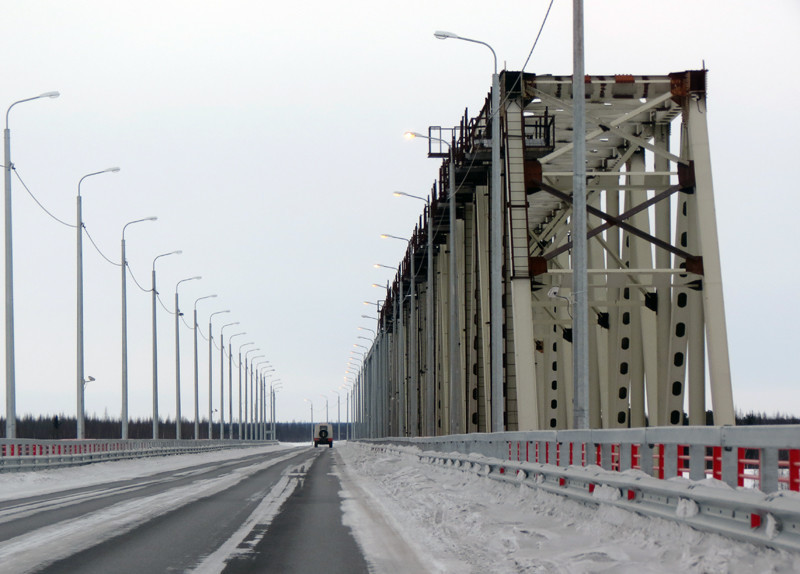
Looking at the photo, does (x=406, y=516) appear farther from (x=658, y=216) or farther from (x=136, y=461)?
(x=136, y=461)

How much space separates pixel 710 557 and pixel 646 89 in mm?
28710

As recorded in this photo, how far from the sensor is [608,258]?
4659cm

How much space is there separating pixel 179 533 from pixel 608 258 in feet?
114

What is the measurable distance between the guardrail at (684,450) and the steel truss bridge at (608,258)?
7323mm

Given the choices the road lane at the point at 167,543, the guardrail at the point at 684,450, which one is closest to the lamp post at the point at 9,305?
the road lane at the point at 167,543

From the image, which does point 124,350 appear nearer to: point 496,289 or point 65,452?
point 65,452

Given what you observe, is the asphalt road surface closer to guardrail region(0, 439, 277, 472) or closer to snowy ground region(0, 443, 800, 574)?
snowy ground region(0, 443, 800, 574)

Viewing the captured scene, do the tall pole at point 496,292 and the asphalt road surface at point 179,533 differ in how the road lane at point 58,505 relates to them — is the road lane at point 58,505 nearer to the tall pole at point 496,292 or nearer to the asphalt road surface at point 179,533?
the asphalt road surface at point 179,533

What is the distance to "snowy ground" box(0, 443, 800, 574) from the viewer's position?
891cm

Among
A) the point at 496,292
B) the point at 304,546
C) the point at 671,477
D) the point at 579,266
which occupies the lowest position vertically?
the point at 304,546

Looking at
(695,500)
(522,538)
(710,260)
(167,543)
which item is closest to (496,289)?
(710,260)

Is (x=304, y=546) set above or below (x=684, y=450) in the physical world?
below

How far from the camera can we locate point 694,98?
33.8 meters

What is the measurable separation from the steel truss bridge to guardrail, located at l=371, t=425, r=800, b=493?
288 inches
